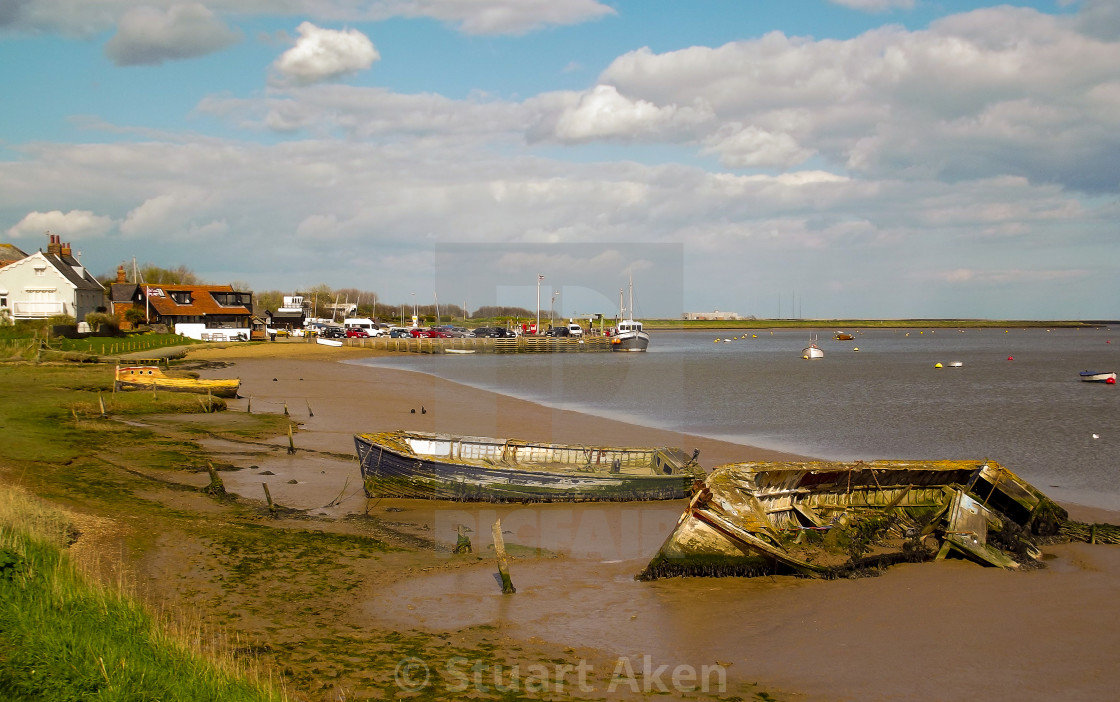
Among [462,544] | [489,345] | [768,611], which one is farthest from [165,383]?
[489,345]

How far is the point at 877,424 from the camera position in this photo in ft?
105

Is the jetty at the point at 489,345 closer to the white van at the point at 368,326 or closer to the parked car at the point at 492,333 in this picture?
the parked car at the point at 492,333

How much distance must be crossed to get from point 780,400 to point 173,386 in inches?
1130

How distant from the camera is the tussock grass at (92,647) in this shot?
7.27 metres

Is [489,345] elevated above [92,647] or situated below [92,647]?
above

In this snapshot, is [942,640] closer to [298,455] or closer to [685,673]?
[685,673]

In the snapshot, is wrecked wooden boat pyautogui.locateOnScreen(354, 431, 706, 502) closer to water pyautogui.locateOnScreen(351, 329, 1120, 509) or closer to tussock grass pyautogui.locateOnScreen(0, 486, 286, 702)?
water pyautogui.locateOnScreen(351, 329, 1120, 509)

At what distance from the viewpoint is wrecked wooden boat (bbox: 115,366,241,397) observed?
32906mm

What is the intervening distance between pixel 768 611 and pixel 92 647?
27.8 feet

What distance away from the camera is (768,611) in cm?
1155

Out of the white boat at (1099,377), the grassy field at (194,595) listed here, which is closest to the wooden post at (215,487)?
the grassy field at (194,595)

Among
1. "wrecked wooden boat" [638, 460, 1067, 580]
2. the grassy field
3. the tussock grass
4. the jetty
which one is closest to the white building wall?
the jetty

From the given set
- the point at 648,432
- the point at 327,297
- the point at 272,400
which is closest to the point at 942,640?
the point at 648,432

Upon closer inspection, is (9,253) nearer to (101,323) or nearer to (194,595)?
(101,323)
